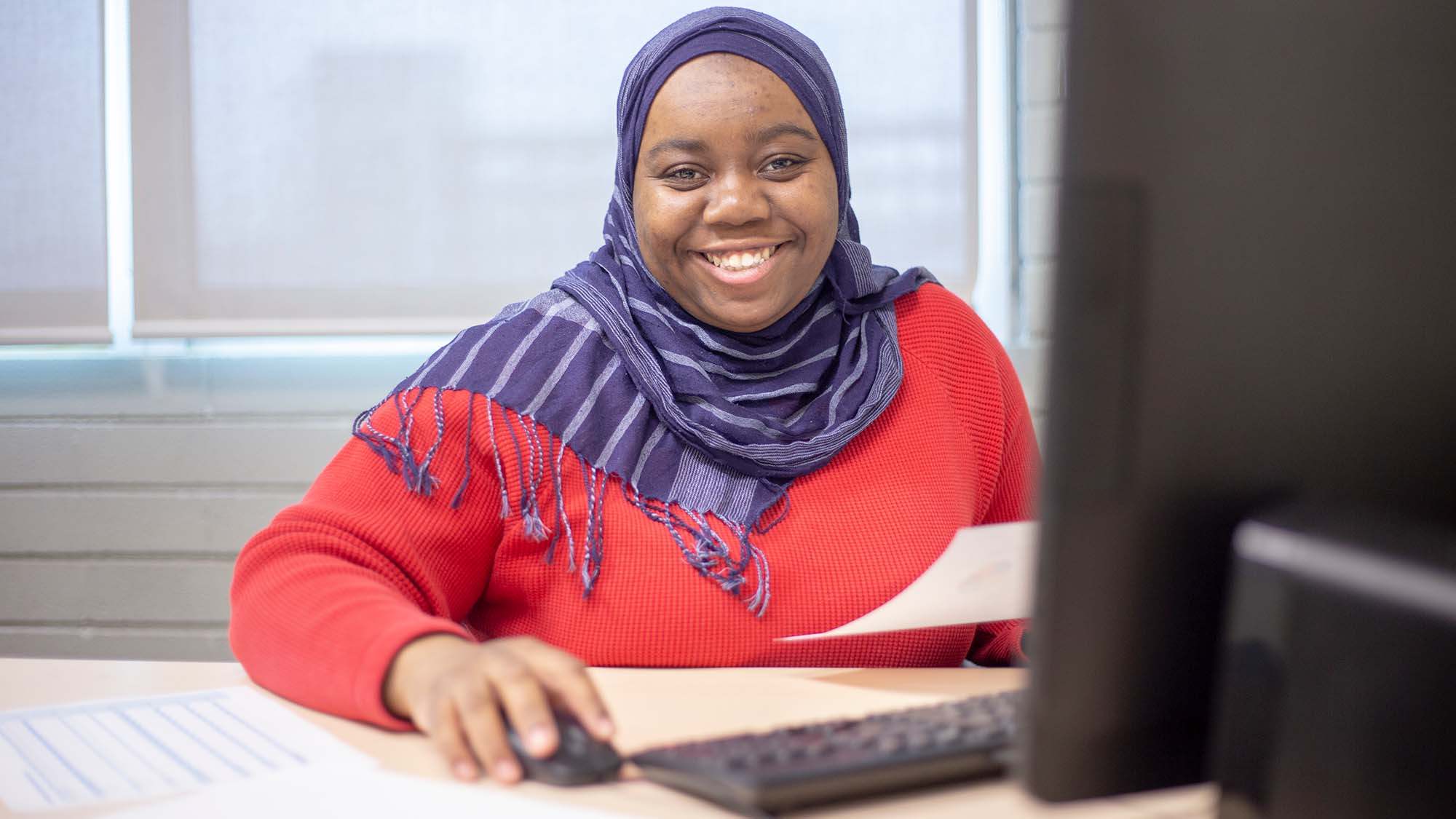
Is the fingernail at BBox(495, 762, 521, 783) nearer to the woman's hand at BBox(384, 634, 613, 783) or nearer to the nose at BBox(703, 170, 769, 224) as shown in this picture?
the woman's hand at BBox(384, 634, 613, 783)

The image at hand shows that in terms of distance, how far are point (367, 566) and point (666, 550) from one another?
1.00 ft

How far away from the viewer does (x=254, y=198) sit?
2.41 meters

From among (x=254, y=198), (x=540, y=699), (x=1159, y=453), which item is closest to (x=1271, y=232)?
(x=1159, y=453)

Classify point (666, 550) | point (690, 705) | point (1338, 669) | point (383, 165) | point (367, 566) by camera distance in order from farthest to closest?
point (383, 165)
point (666, 550)
point (367, 566)
point (690, 705)
point (1338, 669)

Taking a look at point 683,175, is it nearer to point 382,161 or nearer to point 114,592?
point 382,161

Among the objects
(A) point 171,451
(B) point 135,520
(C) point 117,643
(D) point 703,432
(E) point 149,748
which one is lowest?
(C) point 117,643

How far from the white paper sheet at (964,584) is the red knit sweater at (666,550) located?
0.27 meters

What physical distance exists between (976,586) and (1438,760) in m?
0.54

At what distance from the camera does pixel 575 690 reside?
737 mm

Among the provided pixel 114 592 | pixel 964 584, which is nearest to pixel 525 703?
pixel 964 584

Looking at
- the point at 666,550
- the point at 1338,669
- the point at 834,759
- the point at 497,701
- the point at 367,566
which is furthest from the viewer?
the point at 666,550

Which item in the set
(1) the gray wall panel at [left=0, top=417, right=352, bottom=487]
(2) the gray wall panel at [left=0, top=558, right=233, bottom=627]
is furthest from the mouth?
(2) the gray wall panel at [left=0, top=558, right=233, bottom=627]

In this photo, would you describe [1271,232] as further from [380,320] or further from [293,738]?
[380,320]

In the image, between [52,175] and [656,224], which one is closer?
[656,224]
